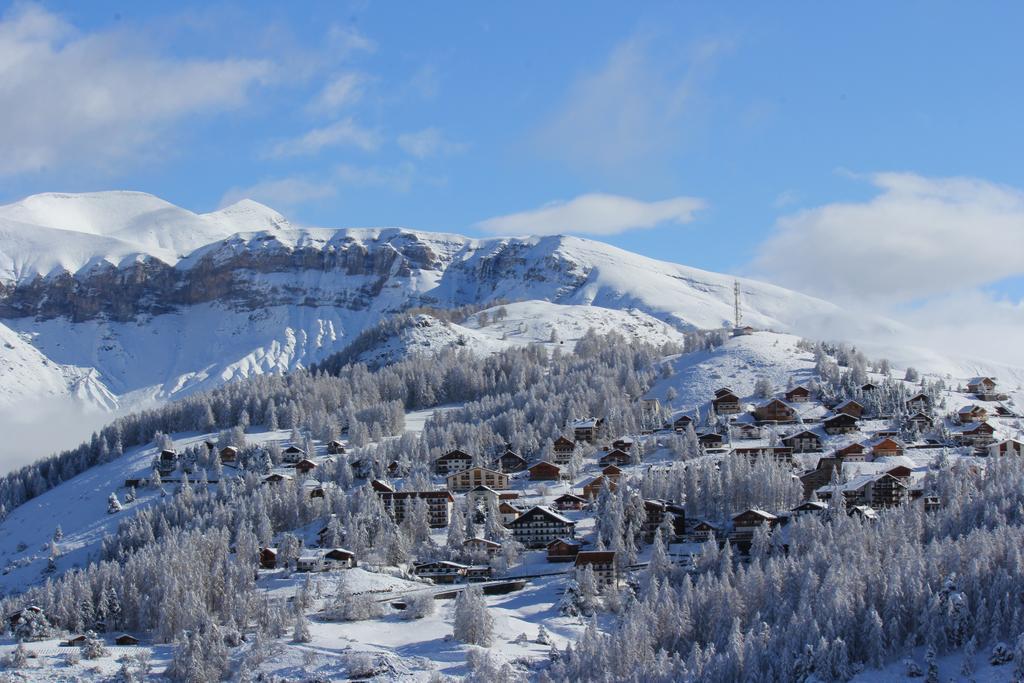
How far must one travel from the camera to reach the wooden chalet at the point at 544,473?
15088 centimetres

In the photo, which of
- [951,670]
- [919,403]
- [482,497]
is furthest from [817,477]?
[951,670]

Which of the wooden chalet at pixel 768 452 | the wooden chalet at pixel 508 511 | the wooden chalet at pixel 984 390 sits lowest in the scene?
the wooden chalet at pixel 508 511

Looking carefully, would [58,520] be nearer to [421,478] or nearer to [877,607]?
[421,478]

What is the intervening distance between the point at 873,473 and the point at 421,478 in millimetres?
45464

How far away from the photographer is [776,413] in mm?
169750

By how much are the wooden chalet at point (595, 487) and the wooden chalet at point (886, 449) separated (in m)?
29.5

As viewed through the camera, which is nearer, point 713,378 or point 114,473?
point 114,473

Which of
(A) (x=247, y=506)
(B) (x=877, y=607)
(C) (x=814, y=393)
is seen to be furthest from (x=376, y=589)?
(C) (x=814, y=393)

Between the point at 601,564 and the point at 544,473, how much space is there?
38.8 meters

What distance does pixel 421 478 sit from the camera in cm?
14162

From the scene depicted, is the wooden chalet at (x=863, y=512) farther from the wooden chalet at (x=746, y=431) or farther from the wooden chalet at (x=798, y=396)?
the wooden chalet at (x=798, y=396)

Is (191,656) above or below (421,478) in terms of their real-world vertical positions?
below

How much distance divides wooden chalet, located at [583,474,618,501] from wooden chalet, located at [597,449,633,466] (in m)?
10.3

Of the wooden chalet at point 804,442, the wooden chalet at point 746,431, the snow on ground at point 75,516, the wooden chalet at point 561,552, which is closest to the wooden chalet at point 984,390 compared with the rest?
the wooden chalet at point 746,431
